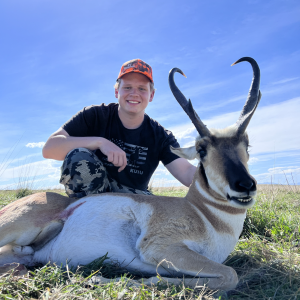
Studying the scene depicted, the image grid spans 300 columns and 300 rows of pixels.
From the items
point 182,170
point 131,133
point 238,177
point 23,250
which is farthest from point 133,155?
point 238,177

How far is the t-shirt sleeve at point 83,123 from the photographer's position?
5.50 m

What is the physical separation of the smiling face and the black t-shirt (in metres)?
0.37

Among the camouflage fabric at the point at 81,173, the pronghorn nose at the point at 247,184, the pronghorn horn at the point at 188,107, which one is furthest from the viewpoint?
the camouflage fabric at the point at 81,173

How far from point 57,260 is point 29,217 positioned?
73 cm

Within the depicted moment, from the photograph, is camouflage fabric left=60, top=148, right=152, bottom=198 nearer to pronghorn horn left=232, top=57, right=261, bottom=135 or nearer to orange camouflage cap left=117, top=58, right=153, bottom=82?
orange camouflage cap left=117, top=58, right=153, bottom=82

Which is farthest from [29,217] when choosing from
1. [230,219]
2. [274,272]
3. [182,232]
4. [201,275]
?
[274,272]

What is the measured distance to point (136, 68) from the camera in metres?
5.68

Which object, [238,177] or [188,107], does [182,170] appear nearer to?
[188,107]

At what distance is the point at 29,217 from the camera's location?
3762 mm

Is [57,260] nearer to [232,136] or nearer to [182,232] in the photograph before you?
[182,232]

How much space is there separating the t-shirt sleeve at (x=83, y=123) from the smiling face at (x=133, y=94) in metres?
0.63

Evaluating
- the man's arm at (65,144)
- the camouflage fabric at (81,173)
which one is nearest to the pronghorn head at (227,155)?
the man's arm at (65,144)

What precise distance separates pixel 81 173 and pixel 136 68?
2478mm

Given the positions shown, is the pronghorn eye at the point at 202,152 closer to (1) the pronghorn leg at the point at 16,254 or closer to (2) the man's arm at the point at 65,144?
(2) the man's arm at the point at 65,144
